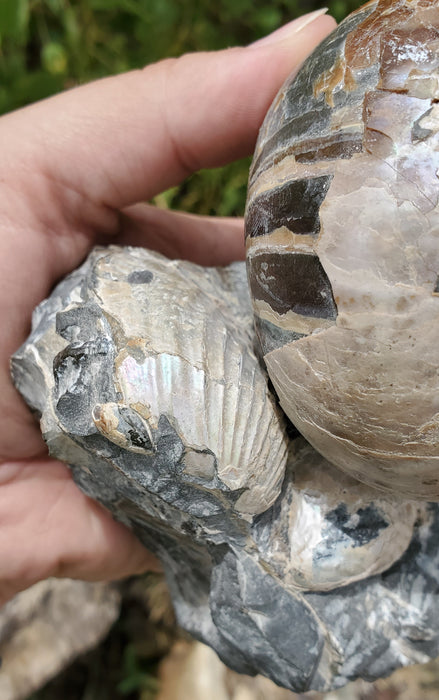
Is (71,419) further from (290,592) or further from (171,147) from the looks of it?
(171,147)

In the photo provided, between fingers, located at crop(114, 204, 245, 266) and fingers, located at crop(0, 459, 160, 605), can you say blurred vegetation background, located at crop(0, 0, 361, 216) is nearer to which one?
fingers, located at crop(114, 204, 245, 266)

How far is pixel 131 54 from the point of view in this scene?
65.9 inches

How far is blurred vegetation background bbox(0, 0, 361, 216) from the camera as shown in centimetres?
157

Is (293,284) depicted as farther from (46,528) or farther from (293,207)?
(46,528)

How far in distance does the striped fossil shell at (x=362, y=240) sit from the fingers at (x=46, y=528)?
506 millimetres

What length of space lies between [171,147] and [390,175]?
45 cm

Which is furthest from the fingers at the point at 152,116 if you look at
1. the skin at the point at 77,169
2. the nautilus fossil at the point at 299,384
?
the nautilus fossil at the point at 299,384

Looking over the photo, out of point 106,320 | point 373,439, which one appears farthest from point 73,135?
point 373,439

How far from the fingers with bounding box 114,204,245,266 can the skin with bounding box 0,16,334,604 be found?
0.09 meters

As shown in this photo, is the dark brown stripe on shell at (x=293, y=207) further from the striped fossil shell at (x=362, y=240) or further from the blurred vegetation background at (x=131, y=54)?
the blurred vegetation background at (x=131, y=54)

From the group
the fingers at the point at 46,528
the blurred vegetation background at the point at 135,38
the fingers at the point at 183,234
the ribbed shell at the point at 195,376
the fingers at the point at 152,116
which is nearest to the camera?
the ribbed shell at the point at 195,376

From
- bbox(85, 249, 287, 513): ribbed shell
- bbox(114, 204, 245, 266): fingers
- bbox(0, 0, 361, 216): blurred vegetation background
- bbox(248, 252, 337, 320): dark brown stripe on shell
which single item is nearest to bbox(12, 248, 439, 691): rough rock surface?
bbox(85, 249, 287, 513): ribbed shell

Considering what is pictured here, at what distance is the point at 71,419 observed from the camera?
2.10ft

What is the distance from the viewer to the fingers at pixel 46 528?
2.98 feet
